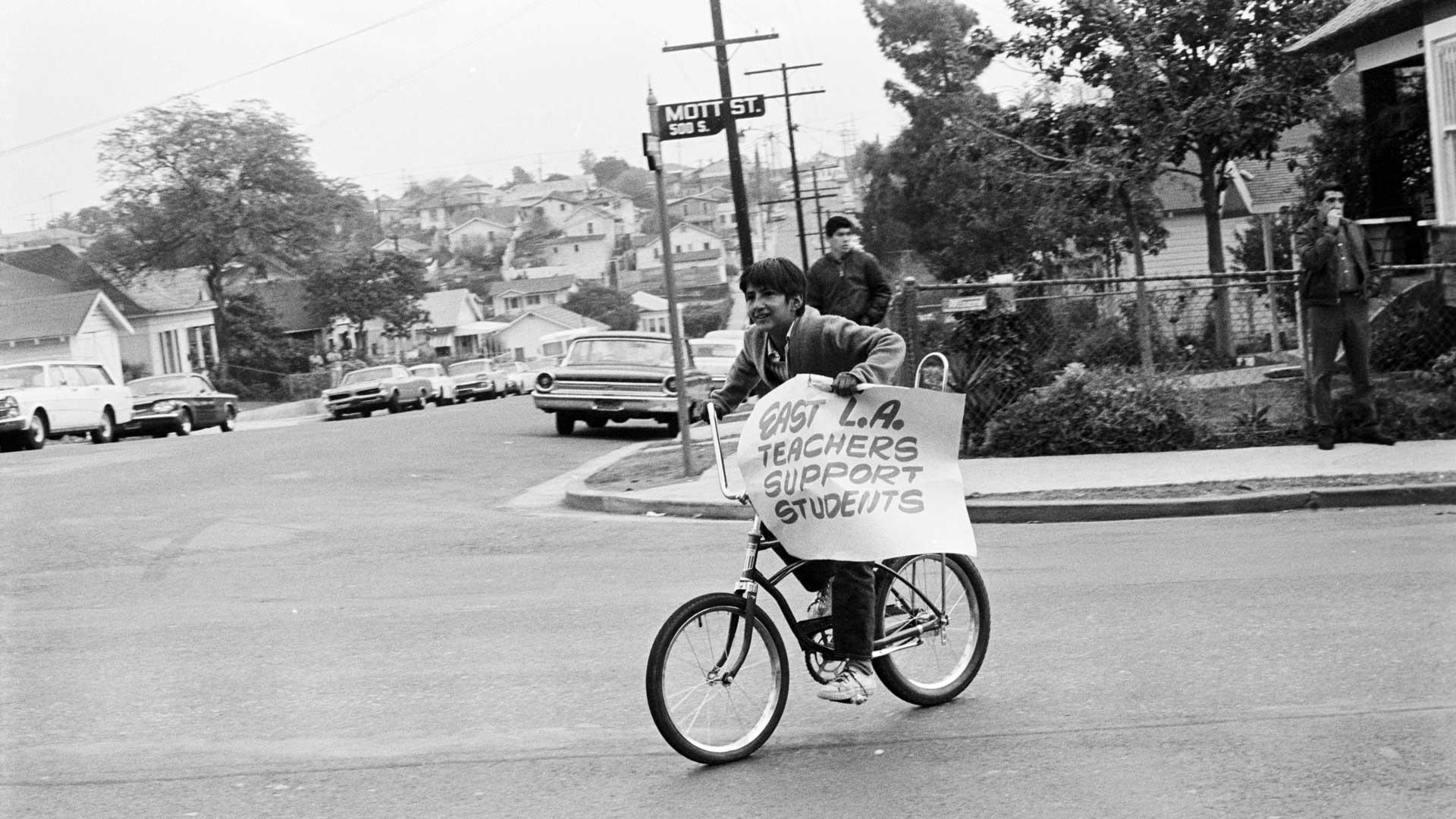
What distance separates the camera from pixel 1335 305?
39.6ft

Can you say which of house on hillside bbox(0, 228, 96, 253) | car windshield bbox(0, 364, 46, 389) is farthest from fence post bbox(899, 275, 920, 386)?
house on hillside bbox(0, 228, 96, 253)

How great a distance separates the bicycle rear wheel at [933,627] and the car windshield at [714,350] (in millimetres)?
23482

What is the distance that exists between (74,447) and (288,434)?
384cm

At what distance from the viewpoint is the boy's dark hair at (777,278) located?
5.51m

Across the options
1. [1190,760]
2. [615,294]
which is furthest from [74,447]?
[615,294]

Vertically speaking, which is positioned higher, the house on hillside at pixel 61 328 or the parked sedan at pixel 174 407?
the house on hillside at pixel 61 328

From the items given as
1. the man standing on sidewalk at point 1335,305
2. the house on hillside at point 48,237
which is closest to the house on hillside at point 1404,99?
the man standing on sidewalk at point 1335,305

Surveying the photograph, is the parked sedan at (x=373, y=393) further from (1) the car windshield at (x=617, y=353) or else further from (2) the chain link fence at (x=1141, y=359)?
(2) the chain link fence at (x=1141, y=359)

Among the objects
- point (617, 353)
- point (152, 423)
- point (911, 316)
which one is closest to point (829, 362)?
point (911, 316)

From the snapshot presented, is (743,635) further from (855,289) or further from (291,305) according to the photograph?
(291,305)

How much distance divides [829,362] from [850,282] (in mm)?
6850

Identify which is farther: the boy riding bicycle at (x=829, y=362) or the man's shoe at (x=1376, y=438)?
the man's shoe at (x=1376, y=438)

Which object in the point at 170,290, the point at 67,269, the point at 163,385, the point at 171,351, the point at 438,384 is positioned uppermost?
the point at 67,269

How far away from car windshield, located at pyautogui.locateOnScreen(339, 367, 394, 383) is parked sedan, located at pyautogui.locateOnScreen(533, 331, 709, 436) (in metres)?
21.1
